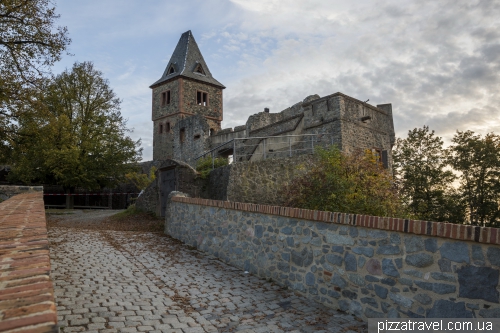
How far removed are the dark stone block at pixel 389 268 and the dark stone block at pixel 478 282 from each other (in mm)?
743

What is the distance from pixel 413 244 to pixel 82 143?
22947 mm

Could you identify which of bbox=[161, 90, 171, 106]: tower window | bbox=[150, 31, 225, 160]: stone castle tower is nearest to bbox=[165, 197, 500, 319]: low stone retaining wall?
bbox=[150, 31, 225, 160]: stone castle tower

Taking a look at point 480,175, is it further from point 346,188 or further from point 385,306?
point 385,306

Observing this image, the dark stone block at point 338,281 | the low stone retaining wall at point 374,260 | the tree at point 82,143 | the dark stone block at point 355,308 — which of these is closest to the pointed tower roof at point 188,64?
the tree at point 82,143

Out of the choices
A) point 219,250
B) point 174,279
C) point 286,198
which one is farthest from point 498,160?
point 174,279

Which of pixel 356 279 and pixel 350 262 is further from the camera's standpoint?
pixel 350 262

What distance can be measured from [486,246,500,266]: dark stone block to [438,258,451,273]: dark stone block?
0.40 m

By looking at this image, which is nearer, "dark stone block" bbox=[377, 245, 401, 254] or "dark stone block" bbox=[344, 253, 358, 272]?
"dark stone block" bbox=[377, 245, 401, 254]

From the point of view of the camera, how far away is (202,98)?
39594mm

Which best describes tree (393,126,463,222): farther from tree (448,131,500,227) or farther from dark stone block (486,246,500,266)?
dark stone block (486,246,500,266)

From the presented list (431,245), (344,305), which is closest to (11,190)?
(344,305)

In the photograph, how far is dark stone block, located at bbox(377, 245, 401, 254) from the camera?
4242 mm

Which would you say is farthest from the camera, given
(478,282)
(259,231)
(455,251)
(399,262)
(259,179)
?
(259,179)

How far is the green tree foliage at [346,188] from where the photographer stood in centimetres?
948
